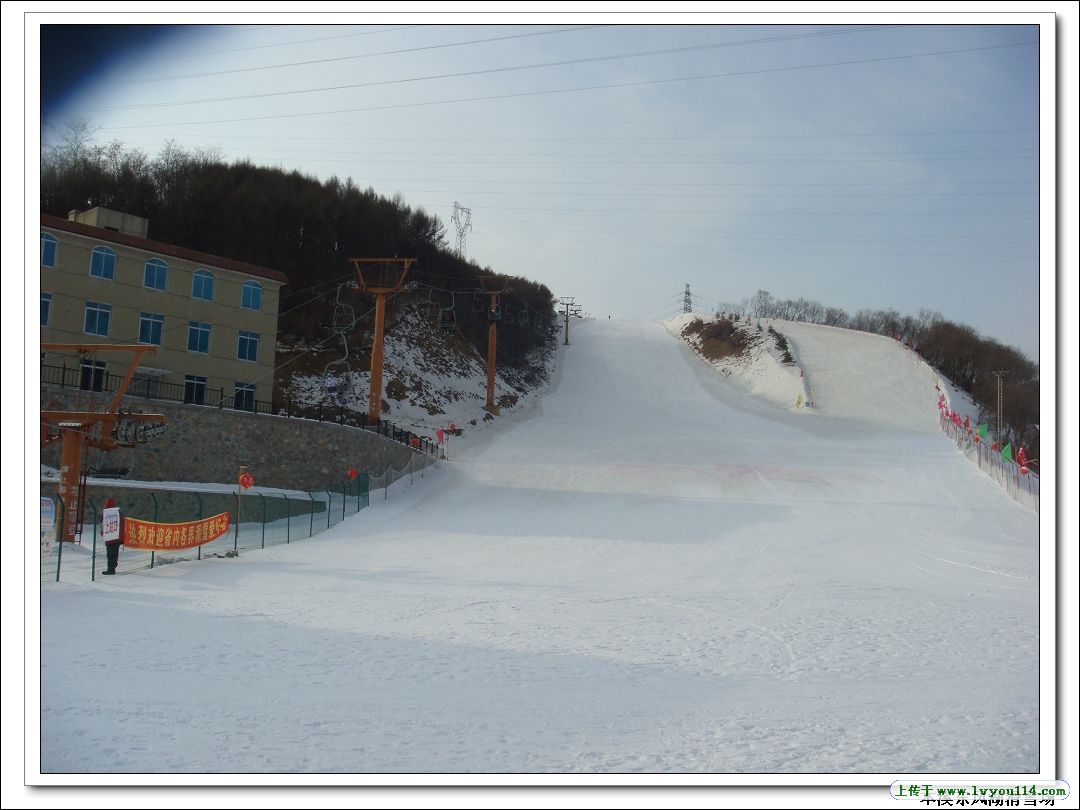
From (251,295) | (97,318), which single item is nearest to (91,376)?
(97,318)

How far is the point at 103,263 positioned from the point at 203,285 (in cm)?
340

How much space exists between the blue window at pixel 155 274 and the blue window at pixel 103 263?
3.38 ft

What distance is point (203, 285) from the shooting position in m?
28.0

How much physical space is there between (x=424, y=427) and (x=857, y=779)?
34000mm

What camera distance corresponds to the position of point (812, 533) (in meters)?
20.5

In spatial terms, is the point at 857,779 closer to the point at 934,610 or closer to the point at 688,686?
the point at 688,686

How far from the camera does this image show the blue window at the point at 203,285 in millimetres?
27688

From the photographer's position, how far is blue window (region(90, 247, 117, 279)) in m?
24.8

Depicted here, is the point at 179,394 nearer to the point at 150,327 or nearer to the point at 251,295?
the point at 150,327

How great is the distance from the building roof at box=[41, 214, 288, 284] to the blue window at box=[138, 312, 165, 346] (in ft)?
6.89

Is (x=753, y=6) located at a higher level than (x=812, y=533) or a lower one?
higher

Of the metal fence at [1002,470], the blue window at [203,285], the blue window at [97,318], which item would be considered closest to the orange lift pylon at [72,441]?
the blue window at [97,318]

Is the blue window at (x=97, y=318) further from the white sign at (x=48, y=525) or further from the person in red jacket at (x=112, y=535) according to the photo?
the person in red jacket at (x=112, y=535)

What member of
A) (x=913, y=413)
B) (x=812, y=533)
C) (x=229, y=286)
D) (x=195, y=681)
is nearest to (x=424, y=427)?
(x=229, y=286)
